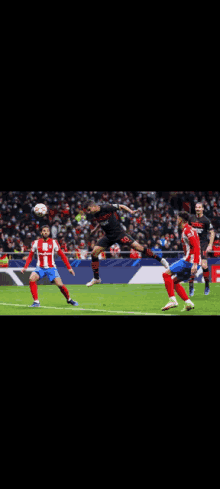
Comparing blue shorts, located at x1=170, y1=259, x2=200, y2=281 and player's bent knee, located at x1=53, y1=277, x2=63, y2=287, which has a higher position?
blue shorts, located at x1=170, y1=259, x2=200, y2=281

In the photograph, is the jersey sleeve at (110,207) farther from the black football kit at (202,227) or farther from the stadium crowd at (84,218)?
the stadium crowd at (84,218)

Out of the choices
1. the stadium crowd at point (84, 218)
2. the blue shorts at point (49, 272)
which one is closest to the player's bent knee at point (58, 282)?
the blue shorts at point (49, 272)

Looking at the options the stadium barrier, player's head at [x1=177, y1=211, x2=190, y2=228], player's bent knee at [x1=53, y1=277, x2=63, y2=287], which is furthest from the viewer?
the stadium barrier

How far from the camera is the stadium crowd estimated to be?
2178 centimetres

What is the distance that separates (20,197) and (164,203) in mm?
7289

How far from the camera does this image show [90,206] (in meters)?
10.6

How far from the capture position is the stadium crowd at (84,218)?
21781 mm

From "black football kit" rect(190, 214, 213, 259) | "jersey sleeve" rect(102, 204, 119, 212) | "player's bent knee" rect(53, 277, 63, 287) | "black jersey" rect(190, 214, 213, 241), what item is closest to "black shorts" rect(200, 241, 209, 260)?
"black football kit" rect(190, 214, 213, 259)

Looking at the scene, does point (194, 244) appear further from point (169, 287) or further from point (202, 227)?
point (202, 227)

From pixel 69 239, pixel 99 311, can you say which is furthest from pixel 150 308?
pixel 69 239

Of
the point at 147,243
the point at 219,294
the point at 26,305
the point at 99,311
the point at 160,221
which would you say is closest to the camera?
the point at 99,311

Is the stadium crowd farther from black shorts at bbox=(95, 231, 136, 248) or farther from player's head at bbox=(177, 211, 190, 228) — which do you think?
player's head at bbox=(177, 211, 190, 228)

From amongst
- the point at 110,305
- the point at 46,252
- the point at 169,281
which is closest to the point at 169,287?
the point at 169,281

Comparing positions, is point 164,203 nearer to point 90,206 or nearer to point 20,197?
point 20,197
